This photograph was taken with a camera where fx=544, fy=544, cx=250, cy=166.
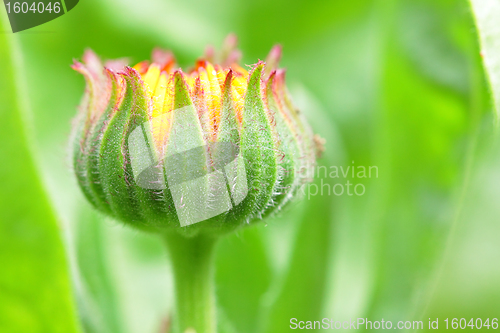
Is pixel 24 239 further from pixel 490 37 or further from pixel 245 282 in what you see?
pixel 490 37

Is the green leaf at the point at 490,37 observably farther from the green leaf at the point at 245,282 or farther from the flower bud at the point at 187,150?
the green leaf at the point at 245,282

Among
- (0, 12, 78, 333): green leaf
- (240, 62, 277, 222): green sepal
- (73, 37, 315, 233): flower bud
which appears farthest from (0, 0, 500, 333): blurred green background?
(240, 62, 277, 222): green sepal

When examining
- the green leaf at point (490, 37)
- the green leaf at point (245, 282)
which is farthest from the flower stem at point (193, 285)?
the green leaf at point (490, 37)

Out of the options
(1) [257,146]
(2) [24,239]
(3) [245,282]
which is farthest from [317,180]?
(2) [24,239]

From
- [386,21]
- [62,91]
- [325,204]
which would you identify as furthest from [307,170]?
[62,91]

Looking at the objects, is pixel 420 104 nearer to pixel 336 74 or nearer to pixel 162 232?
pixel 336 74

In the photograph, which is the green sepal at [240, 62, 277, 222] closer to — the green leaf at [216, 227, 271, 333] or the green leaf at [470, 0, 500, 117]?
the green leaf at [470, 0, 500, 117]
